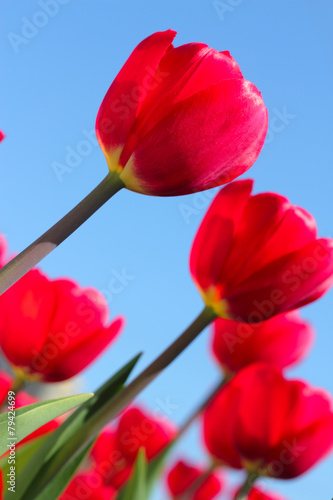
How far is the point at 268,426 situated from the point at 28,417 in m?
0.36

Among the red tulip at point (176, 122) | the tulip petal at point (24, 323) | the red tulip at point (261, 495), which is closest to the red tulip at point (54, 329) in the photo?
the tulip petal at point (24, 323)

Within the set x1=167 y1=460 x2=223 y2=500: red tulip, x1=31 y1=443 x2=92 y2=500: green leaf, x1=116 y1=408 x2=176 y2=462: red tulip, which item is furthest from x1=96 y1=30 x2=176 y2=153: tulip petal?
x1=167 y1=460 x2=223 y2=500: red tulip

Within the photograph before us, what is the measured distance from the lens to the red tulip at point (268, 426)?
27.4 inches

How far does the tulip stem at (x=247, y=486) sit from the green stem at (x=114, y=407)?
23 cm

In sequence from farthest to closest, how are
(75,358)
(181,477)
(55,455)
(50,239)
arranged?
(181,477) < (75,358) < (55,455) < (50,239)

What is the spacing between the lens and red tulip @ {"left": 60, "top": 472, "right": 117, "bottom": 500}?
623mm

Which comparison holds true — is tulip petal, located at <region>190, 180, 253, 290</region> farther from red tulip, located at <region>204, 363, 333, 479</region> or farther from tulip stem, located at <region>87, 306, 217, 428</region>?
red tulip, located at <region>204, 363, 333, 479</region>

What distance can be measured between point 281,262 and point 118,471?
1.42 ft

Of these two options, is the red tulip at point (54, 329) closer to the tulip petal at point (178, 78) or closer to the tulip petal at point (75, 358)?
the tulip petal at point (75, 358)

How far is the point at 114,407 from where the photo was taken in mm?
392

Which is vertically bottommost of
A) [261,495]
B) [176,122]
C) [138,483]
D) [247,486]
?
[261,495]

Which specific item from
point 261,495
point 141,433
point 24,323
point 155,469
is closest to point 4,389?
point 24,323

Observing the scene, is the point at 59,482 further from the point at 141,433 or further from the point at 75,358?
the point at 141,433

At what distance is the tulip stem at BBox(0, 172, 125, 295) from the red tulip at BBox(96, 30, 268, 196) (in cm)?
4
